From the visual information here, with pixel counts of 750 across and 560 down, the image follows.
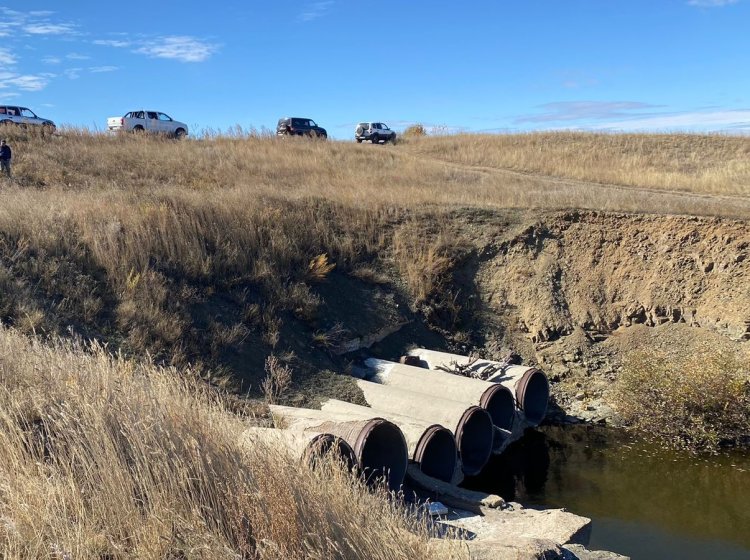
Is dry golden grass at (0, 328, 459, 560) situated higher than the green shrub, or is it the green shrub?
dry golden grass at (0, 328, 459, 560)

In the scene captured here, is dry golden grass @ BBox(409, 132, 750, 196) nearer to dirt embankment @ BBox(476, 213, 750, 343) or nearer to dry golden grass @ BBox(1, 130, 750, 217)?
dry golden grass @ BBox(1, 130, 750, 217)

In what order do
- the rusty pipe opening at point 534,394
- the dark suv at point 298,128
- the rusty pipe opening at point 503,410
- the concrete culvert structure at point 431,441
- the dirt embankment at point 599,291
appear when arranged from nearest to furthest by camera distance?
the concrete culvert structure at point 431,441 → the rusty pipe opening at point 503,410 → the rusty pipe opening at point 534,394 → the dirt embankment at point 599,291 → the dark suv at point 298,128

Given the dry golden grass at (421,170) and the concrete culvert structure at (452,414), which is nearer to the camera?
the concrete culvert structure at (452,414)

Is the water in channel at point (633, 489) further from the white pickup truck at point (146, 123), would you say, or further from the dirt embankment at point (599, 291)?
the white pickup truck at point (146, 123)

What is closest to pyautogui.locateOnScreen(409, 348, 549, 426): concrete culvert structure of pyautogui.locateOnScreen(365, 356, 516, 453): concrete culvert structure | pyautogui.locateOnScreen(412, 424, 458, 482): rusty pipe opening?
pyautogui.locateOnScreen(365, 356, 516, 453): concrete culvert structure

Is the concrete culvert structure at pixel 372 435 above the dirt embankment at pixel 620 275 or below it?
below

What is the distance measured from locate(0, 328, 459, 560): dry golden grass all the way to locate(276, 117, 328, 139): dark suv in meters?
32.5

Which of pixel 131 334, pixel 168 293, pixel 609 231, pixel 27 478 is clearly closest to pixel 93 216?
pixel 168 293

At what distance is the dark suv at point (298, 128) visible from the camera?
36344 millimetres

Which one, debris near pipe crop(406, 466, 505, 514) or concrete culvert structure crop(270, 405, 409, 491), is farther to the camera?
debris near pipe crop(406, 466, 505, 514)

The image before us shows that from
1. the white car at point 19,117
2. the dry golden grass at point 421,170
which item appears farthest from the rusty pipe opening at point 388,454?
the white car at point 19,117

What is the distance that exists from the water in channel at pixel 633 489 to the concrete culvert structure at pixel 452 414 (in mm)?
331

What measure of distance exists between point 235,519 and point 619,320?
1308cm

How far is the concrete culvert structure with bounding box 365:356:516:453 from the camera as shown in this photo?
11289 mm
